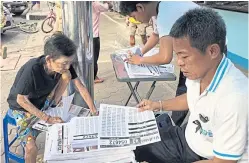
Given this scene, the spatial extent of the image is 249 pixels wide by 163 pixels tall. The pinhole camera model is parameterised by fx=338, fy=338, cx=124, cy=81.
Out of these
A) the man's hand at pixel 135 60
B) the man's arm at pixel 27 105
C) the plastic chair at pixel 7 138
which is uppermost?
the man's hand at pixel 135 60

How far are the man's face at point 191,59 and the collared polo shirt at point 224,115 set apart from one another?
0.06 meters

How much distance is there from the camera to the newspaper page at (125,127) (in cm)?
141

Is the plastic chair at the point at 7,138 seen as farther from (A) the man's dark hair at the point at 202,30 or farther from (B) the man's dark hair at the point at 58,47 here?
(A) the man's dark hair at the point at 202,30

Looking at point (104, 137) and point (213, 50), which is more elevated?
point (213, 50)

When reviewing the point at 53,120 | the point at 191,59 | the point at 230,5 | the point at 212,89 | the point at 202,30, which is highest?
the point at 202,30

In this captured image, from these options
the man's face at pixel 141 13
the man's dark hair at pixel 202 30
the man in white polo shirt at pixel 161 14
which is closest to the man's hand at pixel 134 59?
the man in white polo shirt at pixel 161 14

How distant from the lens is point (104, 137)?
4.65 feet

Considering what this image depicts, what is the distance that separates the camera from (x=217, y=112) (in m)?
1.16

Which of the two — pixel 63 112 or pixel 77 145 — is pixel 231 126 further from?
pixel 63 112

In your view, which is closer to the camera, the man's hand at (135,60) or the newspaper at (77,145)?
the newspaper at (77,145)

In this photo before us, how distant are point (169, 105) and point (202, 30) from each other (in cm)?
65

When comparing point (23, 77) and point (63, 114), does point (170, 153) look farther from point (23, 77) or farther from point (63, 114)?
point (23, 77)

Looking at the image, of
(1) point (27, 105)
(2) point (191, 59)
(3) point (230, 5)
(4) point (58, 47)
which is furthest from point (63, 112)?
(3) point (230, 5)

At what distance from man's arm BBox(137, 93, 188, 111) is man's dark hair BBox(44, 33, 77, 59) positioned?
48cm
